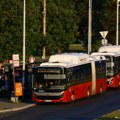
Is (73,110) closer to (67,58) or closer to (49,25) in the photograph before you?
(67,58)

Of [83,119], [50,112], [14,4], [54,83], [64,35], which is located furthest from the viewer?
[64,35]

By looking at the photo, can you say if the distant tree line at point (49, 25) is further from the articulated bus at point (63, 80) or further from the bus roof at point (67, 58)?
the bus roof at point (67, 58)

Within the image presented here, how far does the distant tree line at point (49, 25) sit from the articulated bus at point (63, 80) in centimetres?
1557

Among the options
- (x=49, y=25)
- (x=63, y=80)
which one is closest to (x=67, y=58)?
(x=63, y=80)

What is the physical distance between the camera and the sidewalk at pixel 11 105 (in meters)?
31.9

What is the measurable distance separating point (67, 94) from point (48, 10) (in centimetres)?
3886

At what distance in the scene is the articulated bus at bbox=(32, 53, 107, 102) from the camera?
115 feet

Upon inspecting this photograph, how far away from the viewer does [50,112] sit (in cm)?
3117

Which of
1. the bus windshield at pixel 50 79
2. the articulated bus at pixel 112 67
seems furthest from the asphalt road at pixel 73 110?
the articulated bus at pixel 112 67

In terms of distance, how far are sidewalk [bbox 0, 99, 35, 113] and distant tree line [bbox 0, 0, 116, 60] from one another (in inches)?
722

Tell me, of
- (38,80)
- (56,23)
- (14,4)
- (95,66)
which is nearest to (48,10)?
(56,23)

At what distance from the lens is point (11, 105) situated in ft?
111

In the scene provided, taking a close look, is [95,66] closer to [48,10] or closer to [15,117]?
[15,117]

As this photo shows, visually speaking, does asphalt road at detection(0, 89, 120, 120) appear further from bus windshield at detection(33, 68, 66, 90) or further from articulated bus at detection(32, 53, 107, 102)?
bus windshield at detection(33, 68, 66, 90)
